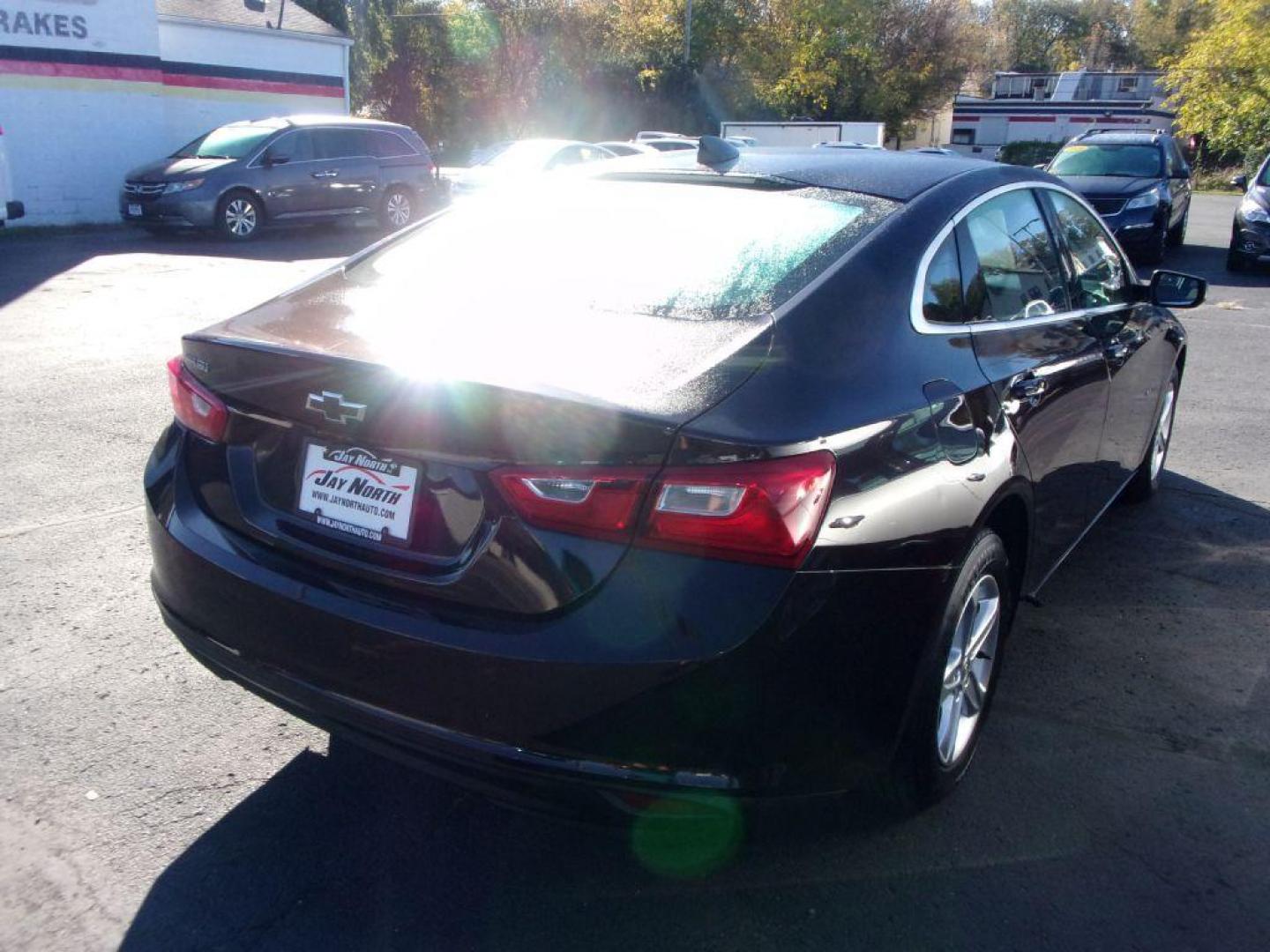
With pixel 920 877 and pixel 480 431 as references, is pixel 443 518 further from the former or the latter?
pixel 920 877

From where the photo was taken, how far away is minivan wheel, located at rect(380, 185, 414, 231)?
1850cm

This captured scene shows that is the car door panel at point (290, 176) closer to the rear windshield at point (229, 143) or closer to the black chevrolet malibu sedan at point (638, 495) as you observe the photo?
the rear windshield at point (229, 143)

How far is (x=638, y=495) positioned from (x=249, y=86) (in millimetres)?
22189

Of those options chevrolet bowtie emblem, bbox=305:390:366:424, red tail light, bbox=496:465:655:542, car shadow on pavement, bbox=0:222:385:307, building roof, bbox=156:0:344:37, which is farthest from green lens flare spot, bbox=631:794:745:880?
building roof, bbox=156:0:344:37

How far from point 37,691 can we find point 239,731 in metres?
0.68

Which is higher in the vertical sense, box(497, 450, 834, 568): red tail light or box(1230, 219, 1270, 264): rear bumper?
box(497, 450, 834, 568): red tail light

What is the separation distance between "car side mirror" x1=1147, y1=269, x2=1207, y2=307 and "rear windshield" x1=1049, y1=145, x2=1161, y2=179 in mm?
12044

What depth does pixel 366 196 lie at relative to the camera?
18094 millimetres

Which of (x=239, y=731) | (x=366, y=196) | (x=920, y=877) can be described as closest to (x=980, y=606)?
(x=920, y=877)

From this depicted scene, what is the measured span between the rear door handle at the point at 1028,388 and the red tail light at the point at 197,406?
6.91ft

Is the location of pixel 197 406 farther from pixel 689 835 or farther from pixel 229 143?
pixel 229 143

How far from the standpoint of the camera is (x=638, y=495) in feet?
7.64

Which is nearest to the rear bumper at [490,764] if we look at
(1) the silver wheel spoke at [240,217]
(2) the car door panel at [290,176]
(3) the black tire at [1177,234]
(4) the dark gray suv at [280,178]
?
(4) the dark gray suv at [280,178]

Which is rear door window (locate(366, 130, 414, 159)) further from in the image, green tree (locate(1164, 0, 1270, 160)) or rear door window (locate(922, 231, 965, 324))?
green tree (locate(1164, 0, 1270, 160))
